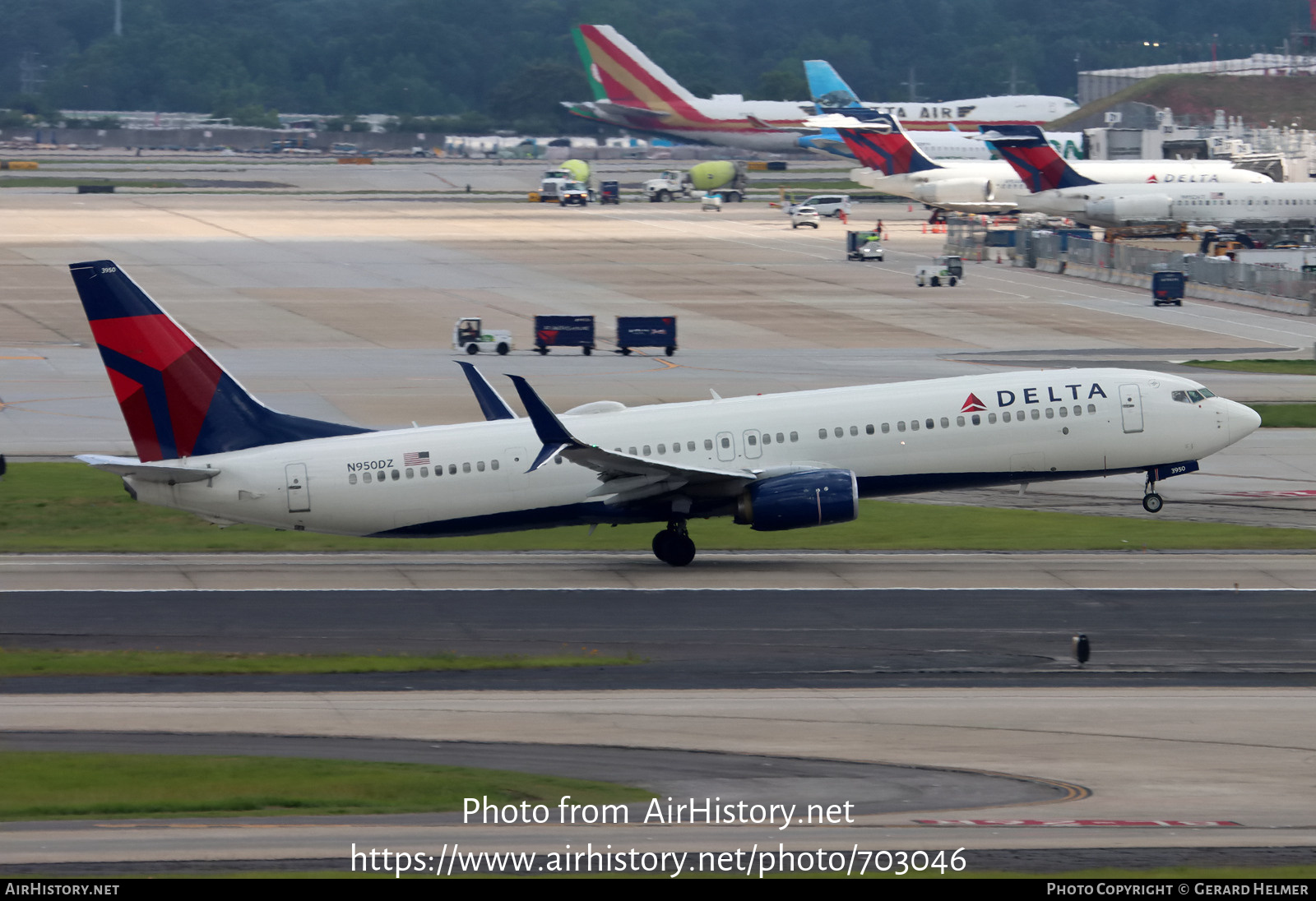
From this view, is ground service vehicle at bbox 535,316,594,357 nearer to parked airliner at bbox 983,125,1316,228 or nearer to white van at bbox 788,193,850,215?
parked airliner at bbox 983,125,1316,228

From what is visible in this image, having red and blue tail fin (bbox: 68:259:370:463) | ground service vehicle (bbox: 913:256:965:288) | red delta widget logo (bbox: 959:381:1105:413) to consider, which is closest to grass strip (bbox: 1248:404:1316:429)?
red delta widget logo (bbox: 959:381:1105:413)

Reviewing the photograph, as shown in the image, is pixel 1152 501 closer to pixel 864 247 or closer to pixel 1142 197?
pixel 864 247

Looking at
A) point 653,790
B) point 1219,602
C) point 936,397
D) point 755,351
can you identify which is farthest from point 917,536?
point 755,351

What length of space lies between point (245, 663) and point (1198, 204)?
119 meters

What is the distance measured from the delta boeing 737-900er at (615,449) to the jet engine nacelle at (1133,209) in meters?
96.4

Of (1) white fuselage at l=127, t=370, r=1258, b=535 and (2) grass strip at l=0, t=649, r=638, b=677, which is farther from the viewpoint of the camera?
(1) white fuselage at l=127, t=370, r=1258, b=535

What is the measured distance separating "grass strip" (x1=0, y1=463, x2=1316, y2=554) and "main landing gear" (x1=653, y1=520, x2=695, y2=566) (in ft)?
9.60

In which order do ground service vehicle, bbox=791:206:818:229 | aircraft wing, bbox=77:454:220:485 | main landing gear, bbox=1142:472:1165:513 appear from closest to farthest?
aircraft wing, bbox=77:454:220:485 → main landing gear, bbox=1142:472:1165:513 → ground service vehicle, bbox=791:206:818:229

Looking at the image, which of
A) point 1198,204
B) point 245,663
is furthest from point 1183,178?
point 245,663

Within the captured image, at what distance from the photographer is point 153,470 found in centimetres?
4203

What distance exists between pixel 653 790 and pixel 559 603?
15.2 metres

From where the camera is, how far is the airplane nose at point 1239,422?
4728cm

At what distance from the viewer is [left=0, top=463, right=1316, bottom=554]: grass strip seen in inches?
1908

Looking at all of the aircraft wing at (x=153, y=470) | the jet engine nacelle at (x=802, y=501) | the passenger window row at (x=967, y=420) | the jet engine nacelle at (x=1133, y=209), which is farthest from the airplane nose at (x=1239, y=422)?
the jet engine nacelle at (x=1133, y=209)
